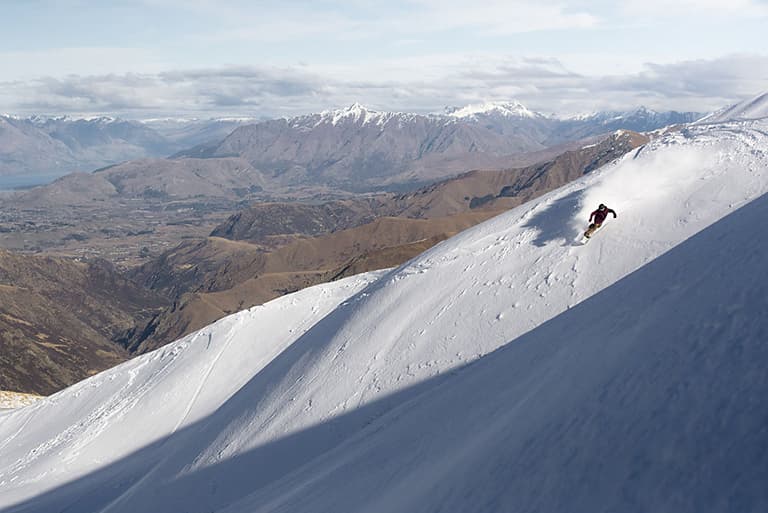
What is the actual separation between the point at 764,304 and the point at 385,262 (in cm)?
8307

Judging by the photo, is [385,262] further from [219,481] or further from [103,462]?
[219,481]

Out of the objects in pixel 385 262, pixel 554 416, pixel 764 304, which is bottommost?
pixel 385 262

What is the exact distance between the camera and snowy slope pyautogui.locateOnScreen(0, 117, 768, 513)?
7133 mm

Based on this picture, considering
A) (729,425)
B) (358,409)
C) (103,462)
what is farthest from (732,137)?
(103,462)

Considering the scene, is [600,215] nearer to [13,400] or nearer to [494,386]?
[494,386]

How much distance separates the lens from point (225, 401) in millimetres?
29125

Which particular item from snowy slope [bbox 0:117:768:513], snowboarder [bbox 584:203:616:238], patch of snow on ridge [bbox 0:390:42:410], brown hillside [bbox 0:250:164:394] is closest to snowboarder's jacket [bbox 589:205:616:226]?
snowboarder [bbox 584:203:616:238]

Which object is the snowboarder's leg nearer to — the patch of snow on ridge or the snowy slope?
the snowy slope

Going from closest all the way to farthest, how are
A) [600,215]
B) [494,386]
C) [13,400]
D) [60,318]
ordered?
[494,386] → [600,215] → [13,400] → [60,318]

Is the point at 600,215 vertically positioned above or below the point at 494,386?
above

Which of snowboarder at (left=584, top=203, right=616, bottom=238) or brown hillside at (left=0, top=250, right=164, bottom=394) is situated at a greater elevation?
snowboarder at (left=584, top=203, right=616, bottom=238)

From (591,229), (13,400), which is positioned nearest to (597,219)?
(591,229)

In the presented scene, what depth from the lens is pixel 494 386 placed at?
13336mm

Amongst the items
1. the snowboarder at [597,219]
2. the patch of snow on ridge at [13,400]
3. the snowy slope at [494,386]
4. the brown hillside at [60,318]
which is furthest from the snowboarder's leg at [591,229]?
the brown hillside at [60,318]
